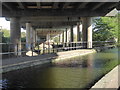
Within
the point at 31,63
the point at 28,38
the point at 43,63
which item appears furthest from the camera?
the point at 28,38

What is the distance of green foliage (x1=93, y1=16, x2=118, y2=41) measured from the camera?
1740 inches

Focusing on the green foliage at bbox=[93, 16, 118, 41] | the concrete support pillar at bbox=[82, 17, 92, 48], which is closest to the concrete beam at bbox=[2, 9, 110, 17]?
the concrete support pillar at bbox=[82, 17, 92, 48]

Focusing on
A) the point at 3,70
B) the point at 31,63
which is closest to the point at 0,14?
the point at 31,63

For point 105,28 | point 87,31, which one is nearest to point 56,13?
point 87,31

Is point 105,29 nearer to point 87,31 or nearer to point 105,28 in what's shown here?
point 105,28

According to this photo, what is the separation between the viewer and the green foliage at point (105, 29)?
145 ft

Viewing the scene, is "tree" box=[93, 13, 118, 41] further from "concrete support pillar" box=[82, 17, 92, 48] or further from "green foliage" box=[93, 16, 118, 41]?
"concrete support pillar" box=[82, 17, 92, 48]

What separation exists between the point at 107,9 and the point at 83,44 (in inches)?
229

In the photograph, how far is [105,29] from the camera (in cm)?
4619

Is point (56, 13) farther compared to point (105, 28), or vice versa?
point (105, 28)

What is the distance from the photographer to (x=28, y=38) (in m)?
43.9

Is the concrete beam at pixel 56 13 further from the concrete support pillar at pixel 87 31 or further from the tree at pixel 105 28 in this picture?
the tree at pixel 105 28

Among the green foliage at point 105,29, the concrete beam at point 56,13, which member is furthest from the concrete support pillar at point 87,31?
the green foliage at point 105,29

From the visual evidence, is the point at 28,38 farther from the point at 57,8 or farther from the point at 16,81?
the point at 16,81
